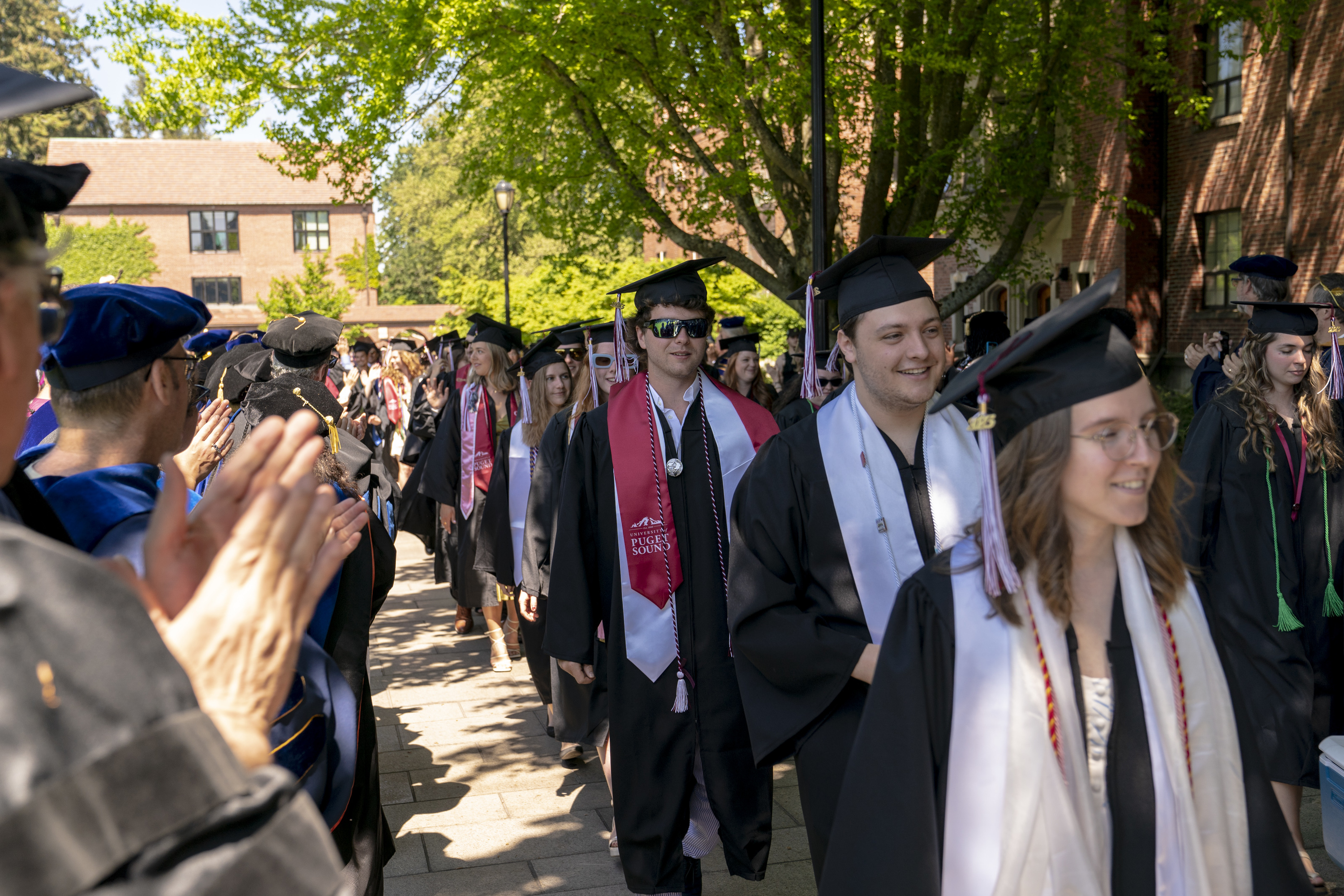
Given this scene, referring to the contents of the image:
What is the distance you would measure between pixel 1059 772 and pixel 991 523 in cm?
48

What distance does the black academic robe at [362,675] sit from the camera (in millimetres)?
3707

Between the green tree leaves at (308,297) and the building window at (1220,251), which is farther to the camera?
the green tree leaves at (308,297)

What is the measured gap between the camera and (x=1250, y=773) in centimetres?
224

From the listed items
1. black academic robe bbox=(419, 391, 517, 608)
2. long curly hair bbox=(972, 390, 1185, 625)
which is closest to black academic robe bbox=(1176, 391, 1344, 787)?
long curly hair bbox=(972, 390, 1185, 625)

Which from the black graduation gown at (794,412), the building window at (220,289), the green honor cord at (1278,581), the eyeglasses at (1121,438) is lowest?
the green honor cord at (1278,581)

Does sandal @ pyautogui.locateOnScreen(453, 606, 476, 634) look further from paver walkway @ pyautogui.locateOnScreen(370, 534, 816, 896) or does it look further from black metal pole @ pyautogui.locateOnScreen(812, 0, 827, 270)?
black metal pole @ pyautogui.locateOnScreen(812, 0, 827, 270)

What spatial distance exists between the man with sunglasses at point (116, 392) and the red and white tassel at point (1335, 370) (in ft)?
15.9

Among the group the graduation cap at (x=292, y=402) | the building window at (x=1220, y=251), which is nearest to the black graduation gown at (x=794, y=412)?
the graduation cap at (x=292, y=402)

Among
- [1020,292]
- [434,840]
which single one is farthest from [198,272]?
[434,840]

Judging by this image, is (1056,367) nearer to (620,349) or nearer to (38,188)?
(38,188)

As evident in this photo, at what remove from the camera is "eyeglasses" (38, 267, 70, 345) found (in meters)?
1.20

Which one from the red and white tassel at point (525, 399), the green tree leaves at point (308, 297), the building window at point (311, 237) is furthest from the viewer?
the building window at point (311, 237)

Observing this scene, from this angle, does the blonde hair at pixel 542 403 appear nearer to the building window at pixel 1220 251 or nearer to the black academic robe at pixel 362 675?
the black academic robe at pixel 362 675

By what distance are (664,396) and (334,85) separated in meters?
9.38
